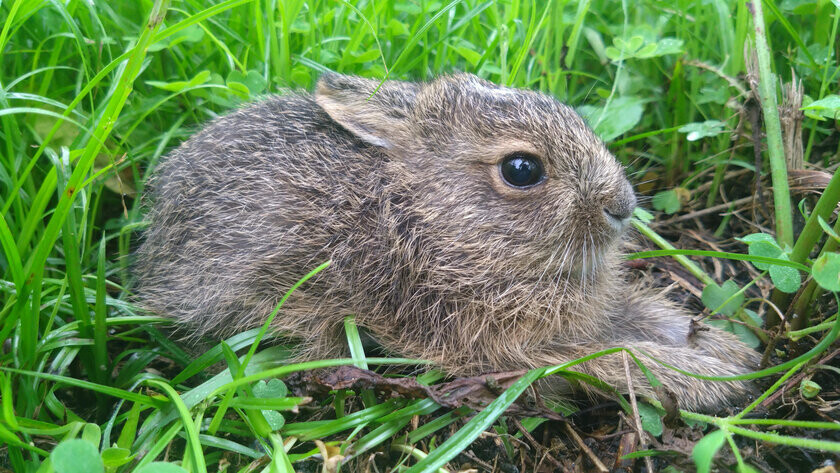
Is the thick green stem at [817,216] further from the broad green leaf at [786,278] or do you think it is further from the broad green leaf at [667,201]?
the broad green leaf at [667,201]

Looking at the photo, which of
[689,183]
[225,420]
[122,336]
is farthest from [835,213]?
[122,336]

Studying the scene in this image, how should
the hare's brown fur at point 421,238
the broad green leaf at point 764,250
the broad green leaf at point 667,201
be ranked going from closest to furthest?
the broad green leaf at point 764,250, the hare's brown fur at point 421,238, the broad green leaf at point 667,201

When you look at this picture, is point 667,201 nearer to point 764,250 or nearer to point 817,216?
point 764,250

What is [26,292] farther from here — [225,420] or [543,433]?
[543,433]

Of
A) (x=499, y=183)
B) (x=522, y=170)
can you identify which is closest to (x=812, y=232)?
(x=522, y=170)

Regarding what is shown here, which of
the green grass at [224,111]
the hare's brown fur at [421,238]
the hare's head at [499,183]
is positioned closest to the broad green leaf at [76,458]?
the green grass at [224,111]
